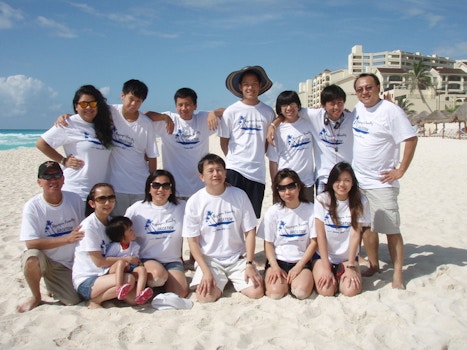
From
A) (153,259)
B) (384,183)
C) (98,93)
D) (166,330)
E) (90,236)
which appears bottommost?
(166,330)

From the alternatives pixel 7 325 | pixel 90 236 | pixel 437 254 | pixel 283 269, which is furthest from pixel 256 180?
pixel 7 325

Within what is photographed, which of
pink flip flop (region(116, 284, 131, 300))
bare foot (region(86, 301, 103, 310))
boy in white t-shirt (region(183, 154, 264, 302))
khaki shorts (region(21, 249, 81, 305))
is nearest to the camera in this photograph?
pink flip flop (region(116, 284, 131, 300))

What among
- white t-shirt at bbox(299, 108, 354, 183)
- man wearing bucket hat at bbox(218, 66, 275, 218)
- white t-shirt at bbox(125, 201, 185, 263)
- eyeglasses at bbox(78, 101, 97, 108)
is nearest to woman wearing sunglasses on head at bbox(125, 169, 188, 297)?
white t-shirt at bbox(125, 201, 185, 263)

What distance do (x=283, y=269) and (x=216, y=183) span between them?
3.73 ft

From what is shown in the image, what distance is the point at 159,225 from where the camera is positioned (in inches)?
158

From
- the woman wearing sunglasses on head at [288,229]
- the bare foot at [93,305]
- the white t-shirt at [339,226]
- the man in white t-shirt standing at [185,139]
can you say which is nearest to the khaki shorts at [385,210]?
the white t-shirt at [339,226]

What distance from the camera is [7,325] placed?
3152mm

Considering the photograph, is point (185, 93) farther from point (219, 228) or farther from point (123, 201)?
point (219, 228)

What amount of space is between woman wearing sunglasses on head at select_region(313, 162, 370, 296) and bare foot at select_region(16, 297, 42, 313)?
2.68 metres

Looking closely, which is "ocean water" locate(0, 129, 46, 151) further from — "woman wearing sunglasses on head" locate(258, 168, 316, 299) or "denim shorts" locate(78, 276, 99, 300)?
"woman wearing sunglasses on head" locate(258, 168, 316, 299)

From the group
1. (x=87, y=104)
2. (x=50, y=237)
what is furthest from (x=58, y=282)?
(x=87, y=104)

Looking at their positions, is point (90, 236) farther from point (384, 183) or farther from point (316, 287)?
point (384, 183)

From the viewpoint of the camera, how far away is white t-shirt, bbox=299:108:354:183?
4.40m

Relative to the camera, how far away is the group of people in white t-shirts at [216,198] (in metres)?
3.67
